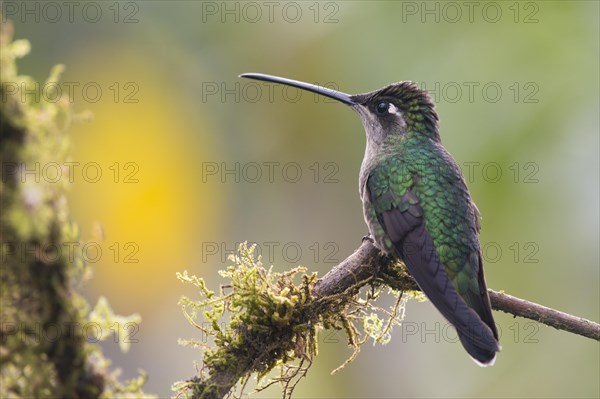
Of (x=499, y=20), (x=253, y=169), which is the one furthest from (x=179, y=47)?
(x=499, y=20)

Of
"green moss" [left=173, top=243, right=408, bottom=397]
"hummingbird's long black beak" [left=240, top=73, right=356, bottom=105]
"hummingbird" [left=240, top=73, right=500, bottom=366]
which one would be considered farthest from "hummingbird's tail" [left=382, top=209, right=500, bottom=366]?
"hummingbird's long black beak" [left=240, top=73, right=356, bottom=105]

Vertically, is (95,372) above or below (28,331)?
below

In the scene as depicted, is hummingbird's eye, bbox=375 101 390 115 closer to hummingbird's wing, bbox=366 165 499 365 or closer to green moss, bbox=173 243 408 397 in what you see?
hummingbird's wing, bbox=366 165 499 365

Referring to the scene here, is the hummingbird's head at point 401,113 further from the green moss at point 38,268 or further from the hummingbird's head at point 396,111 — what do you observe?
the green moss at point 38,268

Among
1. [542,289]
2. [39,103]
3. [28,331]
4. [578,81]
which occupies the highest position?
[578,81]

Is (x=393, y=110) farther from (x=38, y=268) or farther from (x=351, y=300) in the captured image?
→ (x=38, y=268)

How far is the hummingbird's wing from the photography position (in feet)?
12.7

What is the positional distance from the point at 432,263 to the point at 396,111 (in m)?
1.70

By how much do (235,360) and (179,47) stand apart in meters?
6.93

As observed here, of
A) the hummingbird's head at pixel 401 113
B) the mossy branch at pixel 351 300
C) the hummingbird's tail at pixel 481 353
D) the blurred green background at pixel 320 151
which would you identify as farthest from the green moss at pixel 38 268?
the blurred green background at pixel 320 151

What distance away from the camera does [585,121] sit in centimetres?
742

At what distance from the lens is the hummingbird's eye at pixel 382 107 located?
18.5 ft

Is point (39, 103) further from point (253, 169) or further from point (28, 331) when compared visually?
point (253, 169)

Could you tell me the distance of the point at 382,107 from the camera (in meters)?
5.65
